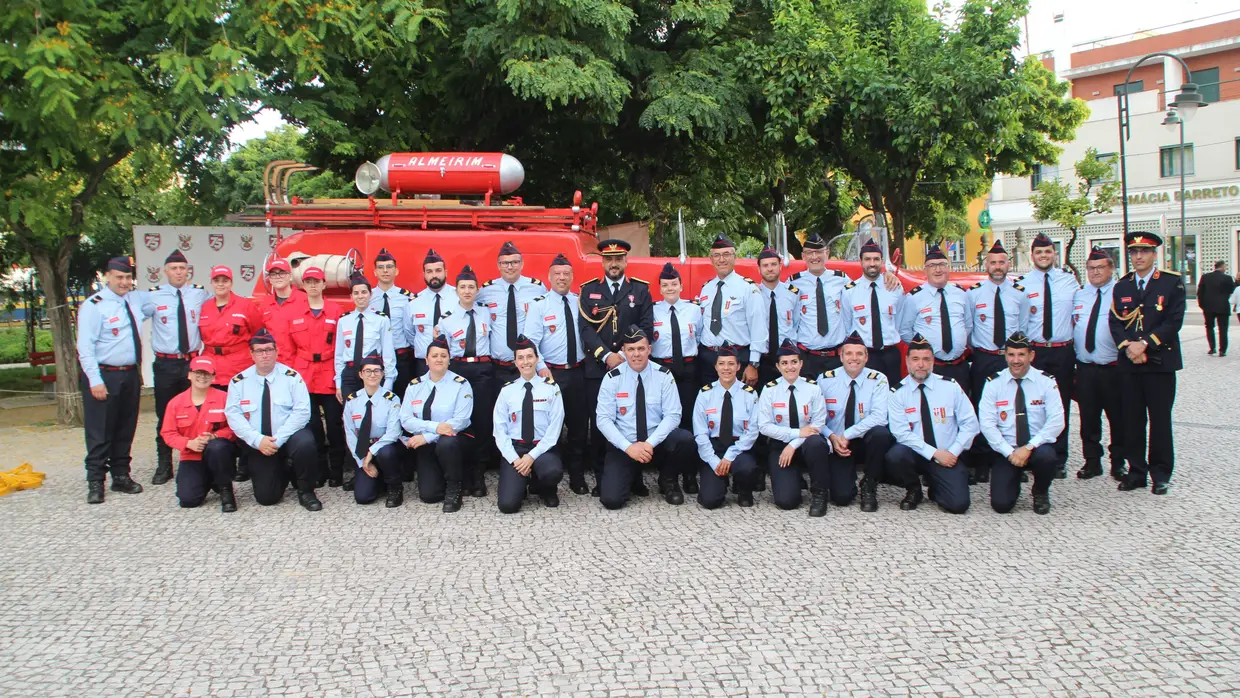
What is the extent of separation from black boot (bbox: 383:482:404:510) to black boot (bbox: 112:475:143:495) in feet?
7.13

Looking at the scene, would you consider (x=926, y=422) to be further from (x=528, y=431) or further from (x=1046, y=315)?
(x=528, y=431)

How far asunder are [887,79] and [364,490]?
Answer: 9915 millimetres

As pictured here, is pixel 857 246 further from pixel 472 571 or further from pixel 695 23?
pixel 695 23

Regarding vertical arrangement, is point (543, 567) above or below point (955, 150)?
below

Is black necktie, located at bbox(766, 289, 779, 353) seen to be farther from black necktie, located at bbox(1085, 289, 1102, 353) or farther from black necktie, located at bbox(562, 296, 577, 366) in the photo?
black necktie, located at bbox(1085, 289, 1102, 353)

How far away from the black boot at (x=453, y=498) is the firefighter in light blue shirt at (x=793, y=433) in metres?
2.27

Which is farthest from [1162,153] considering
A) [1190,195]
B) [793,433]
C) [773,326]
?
[793,433]

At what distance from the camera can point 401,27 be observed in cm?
1024

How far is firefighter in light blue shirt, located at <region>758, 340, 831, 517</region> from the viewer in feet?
20.8

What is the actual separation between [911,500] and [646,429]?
6.42ft

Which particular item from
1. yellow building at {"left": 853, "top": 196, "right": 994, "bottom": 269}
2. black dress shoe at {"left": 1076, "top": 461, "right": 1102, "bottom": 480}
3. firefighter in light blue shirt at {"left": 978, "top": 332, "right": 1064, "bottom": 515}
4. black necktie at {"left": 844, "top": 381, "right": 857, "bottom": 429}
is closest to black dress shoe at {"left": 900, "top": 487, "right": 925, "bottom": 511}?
firefighter in light blue shirt at {"left": 978, "top": 332, "right": 1064, "bottom": 515}

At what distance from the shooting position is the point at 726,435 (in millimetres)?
6660

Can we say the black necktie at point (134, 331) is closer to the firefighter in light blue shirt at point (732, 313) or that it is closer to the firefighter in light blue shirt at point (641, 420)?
the firefighter in light blue shirt at point (641, 420)

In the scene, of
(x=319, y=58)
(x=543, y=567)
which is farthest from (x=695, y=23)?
(x=543, y=567)
